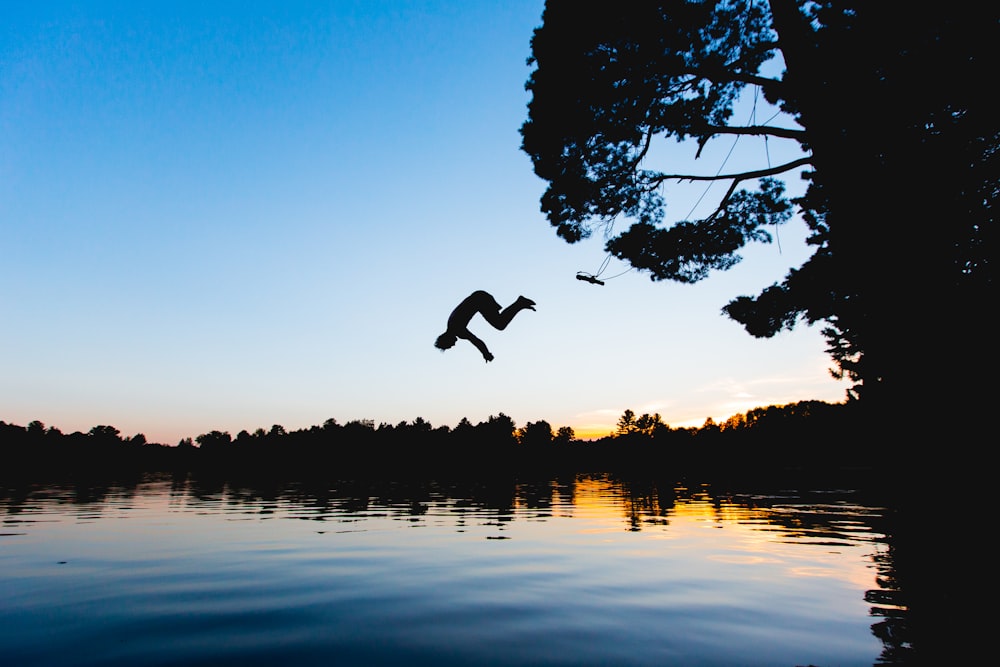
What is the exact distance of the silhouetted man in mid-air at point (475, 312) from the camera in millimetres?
7711

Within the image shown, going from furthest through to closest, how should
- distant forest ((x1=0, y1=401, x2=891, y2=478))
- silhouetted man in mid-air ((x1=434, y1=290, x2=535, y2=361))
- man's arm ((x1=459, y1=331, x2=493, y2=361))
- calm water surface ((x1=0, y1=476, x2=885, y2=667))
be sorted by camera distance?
distant forest ((x1=0, y1=401, x2=891, y2=478)) < man's arm ((x1=459, y1=331, x2=493, y2=361)) < silhouetted man in mid-air ((x1=434, y1=290, x2=535, y2=361)) < calm water surface ((x1=0, y1=476, x2=885, y2=667))

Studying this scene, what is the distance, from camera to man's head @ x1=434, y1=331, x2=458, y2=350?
7.76 metres

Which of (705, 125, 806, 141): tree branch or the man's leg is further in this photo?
(705, 125, 806, 141): tree branch

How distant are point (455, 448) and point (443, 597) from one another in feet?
398

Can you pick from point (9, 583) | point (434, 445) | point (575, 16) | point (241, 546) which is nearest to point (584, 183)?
point (575, 16)

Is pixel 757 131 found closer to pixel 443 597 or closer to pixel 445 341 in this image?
pixel 445 341

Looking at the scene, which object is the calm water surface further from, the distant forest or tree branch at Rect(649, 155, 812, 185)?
the distant forest

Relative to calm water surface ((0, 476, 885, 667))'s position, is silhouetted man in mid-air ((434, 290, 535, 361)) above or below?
above

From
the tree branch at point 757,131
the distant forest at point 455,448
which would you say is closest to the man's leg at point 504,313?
the tree branch at point 757,131

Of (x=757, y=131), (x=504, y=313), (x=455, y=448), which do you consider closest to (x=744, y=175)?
(x=757, y=131)

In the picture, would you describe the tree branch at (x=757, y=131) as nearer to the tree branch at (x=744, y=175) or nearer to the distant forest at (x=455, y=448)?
the tree branch at (x=744, y=175)

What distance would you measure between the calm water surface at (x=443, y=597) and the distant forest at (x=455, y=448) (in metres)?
73.0

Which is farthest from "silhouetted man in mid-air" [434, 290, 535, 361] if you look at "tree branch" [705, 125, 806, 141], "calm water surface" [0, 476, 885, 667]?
"tree branch" [705, 125, 806, 141]

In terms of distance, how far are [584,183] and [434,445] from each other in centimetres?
12051
